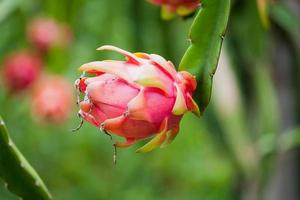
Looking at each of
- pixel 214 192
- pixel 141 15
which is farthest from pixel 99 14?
pixel 214 192

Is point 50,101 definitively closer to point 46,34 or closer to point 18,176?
point 46,34

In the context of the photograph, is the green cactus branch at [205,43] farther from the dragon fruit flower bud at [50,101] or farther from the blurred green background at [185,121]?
the dragon fruit flower bud at [50,101]

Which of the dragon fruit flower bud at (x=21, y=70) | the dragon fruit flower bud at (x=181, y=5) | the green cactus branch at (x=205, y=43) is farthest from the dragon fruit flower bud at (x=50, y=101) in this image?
the green cactus branch at (x=205, y=43)

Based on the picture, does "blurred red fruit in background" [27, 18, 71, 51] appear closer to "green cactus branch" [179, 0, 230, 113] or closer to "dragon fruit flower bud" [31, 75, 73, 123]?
"dragon fruit flower bud" [31, 75, 73, 123]

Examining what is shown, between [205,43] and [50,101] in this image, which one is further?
[50,101]

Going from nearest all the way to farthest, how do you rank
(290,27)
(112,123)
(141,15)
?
1. (112,123)
2. (290,27)
3. (141,15)

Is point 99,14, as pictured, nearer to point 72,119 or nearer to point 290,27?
point 72,119

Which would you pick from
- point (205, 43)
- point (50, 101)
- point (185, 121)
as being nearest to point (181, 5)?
point (205, 43)
